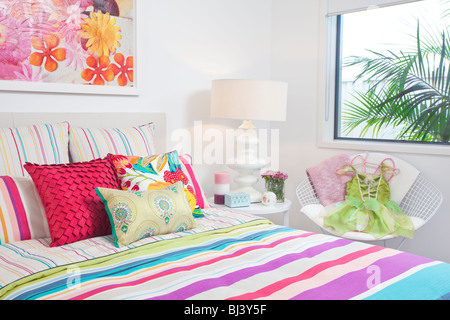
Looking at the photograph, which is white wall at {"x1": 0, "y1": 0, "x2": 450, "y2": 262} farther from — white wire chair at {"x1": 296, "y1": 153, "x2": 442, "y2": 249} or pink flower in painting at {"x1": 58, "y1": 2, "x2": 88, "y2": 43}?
pink flower in painting at {"x1": 58, "y1": 2, "x2": 88, "y2": 43}

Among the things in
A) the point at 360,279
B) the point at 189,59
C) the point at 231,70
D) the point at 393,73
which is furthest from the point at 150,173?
the point at 393,73

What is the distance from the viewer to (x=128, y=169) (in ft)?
7.18

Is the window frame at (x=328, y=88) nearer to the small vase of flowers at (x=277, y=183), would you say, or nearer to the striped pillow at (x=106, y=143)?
the small vase of flowers at (x=277, y=183)

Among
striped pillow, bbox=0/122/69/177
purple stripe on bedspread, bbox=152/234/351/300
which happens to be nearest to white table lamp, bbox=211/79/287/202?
striped pillow, bbox=0/122/69/177

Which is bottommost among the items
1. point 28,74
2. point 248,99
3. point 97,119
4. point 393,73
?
point 97,119

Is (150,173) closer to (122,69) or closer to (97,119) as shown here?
(97,119)

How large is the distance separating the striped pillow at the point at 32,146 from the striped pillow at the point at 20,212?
12 centimetres

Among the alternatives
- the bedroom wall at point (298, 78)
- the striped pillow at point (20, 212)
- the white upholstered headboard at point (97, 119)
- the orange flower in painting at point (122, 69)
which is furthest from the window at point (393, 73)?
the striped pillow at point (20, 212)

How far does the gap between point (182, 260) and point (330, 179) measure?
1.75m

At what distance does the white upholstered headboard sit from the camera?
2.39 m

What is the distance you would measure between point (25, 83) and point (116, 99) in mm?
569

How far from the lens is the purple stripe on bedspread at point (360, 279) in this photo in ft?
4.42

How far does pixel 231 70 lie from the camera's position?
356cm

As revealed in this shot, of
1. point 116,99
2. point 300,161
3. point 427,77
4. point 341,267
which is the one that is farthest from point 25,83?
point 427,77
